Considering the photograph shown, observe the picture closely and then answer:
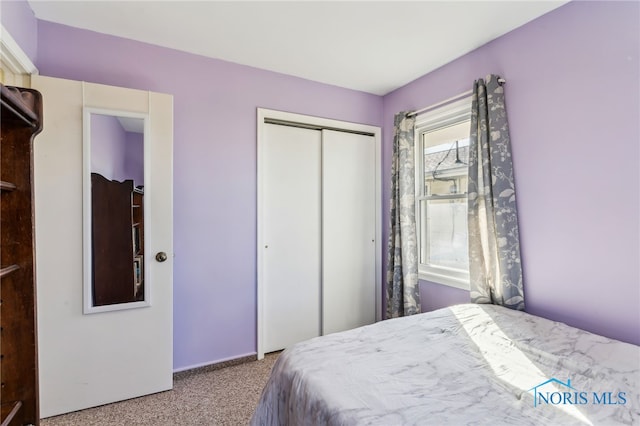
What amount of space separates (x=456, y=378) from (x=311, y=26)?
2070 mm

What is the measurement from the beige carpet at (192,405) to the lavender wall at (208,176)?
19 centimetres

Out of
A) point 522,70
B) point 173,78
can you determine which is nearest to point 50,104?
point 173,78

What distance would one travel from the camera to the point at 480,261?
218 cm

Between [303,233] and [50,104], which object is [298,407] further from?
[50,104]

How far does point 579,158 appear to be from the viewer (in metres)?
1.74

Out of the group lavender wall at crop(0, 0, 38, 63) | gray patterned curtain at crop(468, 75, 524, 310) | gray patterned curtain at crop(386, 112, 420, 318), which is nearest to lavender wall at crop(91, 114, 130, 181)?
lavender wall at crop(0, 0, 38, 63)

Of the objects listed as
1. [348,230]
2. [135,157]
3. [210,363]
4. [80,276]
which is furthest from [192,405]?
[348,230]

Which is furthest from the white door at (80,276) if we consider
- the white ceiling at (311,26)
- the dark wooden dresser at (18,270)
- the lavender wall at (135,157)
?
the dark wooden dresser at (18,270)

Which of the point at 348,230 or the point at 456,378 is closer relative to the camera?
the point at 456,378

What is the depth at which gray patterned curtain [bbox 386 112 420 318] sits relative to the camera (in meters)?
2.71

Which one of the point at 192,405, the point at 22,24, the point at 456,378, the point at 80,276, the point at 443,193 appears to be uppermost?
the point at 22,24

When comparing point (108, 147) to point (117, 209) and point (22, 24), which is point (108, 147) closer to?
point (117, 209)

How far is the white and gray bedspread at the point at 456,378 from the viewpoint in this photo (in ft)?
3.28

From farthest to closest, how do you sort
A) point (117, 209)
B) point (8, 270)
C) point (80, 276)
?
point (117, 209) → point (80, 276) → point (8, 270)
